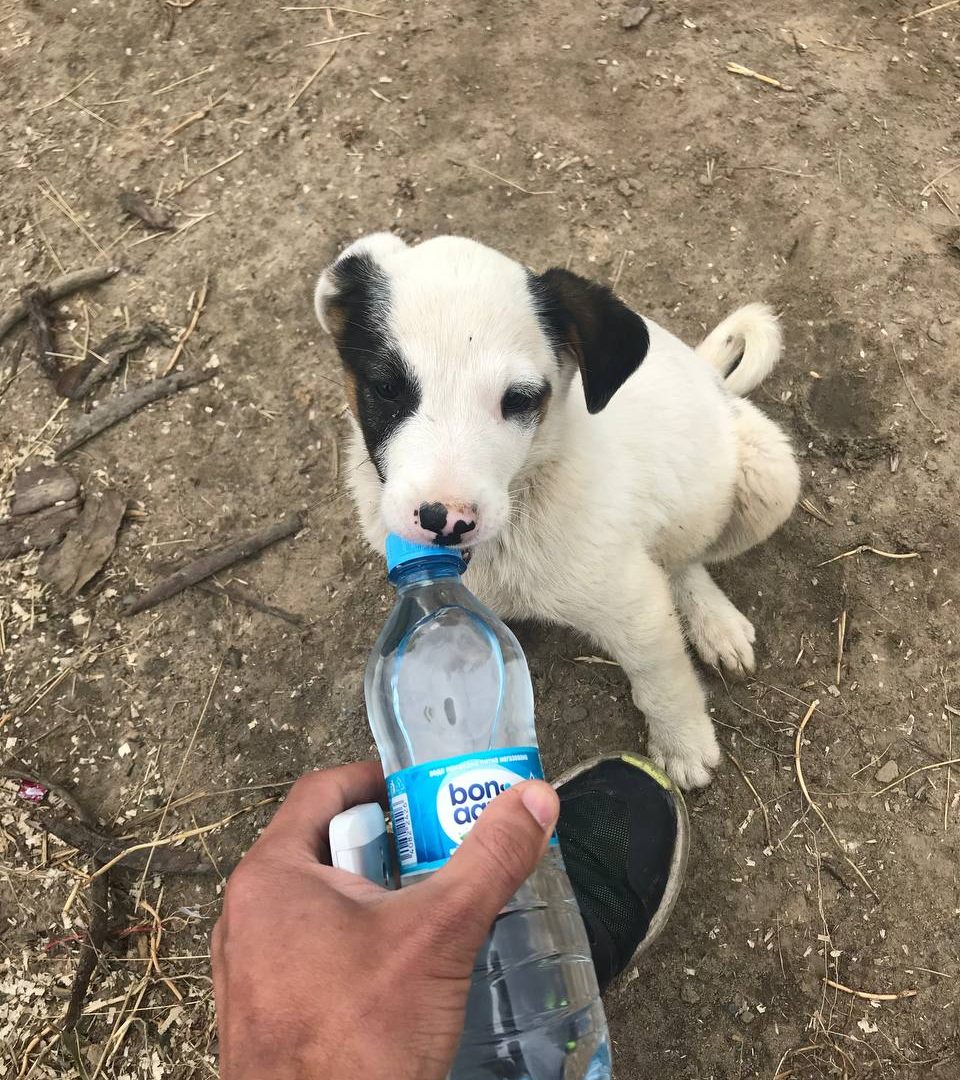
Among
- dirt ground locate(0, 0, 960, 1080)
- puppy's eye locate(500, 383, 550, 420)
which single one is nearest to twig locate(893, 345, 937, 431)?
dirt ground locate(0, 0, 960, 1080)

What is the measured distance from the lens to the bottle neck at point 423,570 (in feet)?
5.38

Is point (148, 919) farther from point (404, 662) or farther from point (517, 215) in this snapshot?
point (517, 215)

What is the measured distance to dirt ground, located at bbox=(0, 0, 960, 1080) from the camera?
8.68 ft

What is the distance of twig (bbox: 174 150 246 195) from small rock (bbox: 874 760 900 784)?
4615 millimetres

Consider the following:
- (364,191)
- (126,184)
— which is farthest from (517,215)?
(126,184)

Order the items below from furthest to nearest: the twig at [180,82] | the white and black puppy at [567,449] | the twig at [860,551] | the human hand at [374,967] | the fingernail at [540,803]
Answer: the twig at [180,82] < the twig at [860,551] < the white and black puppy at [567,449] < the fingernail at [540,803] < the human hand at [374,967]

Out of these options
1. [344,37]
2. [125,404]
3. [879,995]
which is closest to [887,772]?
[879,995]

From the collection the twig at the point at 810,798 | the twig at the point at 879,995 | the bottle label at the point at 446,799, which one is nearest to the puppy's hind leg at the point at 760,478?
the twig at the point at 810,798

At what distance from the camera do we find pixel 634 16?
433 centimetres

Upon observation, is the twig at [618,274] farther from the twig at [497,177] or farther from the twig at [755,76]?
the twig at [755,76]

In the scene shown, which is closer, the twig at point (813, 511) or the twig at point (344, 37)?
the twig at point (813, 511)

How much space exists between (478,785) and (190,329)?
3302mm

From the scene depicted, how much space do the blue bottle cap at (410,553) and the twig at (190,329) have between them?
255 centimetres

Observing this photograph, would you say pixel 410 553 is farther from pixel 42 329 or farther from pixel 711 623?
pixel 42 329
